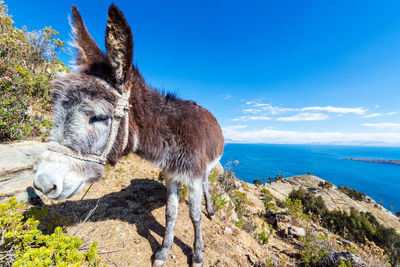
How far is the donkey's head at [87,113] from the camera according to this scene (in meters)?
1.47

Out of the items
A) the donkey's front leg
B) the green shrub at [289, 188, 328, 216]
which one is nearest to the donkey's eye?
the donkey's front leg

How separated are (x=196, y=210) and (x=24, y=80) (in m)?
7.18

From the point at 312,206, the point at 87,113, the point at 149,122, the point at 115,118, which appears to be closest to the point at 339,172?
the point at 312,206

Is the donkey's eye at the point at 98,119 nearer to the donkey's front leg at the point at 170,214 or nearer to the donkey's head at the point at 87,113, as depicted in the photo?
the donkey's head at the point at 87,113

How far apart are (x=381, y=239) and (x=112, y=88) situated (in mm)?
18465

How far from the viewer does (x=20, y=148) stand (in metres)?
3.48

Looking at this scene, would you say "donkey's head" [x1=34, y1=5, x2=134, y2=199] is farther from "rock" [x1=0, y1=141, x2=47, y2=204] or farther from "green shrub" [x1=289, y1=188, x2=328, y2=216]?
"green shrub" [x1=289, y1=188, x2=328, y2=216]

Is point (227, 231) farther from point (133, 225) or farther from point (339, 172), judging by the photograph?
point (339, 172)

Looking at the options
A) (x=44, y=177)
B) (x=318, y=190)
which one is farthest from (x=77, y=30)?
(x=318, y=190)

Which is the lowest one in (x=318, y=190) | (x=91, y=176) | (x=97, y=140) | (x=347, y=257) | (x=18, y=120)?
(x=318, y=190)

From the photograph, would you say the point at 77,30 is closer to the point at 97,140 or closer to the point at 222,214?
the point at 97,140

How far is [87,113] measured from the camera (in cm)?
164

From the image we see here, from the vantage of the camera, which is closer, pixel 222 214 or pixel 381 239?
pixel 222 214

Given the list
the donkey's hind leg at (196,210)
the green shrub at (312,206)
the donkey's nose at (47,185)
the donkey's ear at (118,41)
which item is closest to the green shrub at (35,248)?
the donkey's nose at (47,185)
